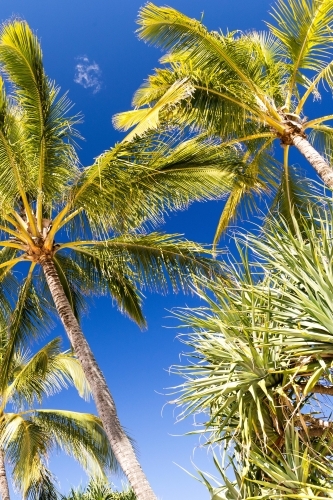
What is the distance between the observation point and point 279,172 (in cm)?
973

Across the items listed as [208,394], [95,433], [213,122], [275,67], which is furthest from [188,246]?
[95,433]

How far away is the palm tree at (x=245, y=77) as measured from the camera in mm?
8211

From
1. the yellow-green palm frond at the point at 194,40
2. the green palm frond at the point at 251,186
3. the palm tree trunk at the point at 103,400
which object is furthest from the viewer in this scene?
the green palm frond at the point at 251,186

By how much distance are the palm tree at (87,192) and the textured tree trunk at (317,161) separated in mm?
1084

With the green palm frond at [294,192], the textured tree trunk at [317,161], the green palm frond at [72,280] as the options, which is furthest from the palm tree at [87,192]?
the green palm frond at [294,192]

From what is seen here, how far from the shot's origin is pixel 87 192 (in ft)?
24.6

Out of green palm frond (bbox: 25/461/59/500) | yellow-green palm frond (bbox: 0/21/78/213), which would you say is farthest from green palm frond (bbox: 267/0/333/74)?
green palm frond (bbox: 25/461/59/500)

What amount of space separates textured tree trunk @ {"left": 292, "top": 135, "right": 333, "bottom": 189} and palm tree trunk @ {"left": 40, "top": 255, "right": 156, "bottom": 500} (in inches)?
166

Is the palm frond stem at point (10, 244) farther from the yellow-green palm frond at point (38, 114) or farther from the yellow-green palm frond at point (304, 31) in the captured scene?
the yellow-green palm frond at point (304, 31)

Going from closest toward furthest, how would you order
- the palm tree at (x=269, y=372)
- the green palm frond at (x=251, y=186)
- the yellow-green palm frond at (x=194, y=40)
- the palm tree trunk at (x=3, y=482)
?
the palm tree at (x=269, y=372)
the yellow-green palm frond at (x=194, y=40)
the green palm frond at (x=251, y=186)
the palm tree trunk at (x=3, y=482)

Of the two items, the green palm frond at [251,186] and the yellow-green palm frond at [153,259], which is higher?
the green palm frond at [251,186]

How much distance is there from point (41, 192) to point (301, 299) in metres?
5.18

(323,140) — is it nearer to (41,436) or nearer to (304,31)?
(304,31)

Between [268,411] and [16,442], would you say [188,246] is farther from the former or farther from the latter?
[16,442]
